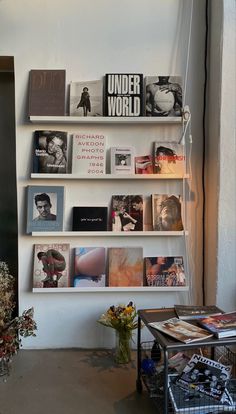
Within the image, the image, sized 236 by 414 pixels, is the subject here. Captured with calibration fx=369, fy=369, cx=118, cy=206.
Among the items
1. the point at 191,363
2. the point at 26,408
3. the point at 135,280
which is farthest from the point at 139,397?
the point at 135,280

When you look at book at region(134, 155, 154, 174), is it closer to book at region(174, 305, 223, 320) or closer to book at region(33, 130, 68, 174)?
book at region(33, 130, 68, 174)

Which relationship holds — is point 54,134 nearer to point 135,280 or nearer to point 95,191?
point 95,191

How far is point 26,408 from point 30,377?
0.32m

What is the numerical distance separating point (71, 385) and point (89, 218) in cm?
101

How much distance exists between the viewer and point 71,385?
6.73 feet

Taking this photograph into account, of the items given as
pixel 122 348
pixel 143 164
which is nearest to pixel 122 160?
pixel 143 164

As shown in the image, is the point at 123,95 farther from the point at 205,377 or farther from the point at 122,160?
the point at 205,377

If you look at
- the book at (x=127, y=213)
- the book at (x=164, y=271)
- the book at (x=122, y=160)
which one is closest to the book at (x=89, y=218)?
the book at (x=127, y=213)

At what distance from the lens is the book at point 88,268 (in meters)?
2.47

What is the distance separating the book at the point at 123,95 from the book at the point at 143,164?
29 cm

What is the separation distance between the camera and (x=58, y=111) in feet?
7.95

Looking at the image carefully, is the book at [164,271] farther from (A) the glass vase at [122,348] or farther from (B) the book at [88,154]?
(B) the book at [88,154]

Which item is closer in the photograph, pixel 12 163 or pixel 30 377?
pixel 30 377

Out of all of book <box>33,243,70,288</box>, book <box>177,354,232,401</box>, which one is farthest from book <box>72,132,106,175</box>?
book <box>177,354,232,401</box>
